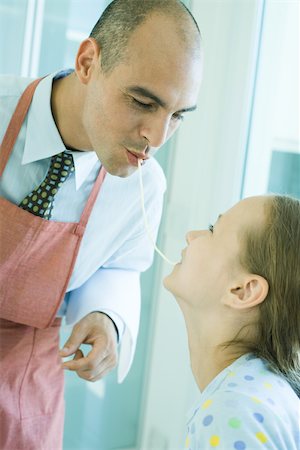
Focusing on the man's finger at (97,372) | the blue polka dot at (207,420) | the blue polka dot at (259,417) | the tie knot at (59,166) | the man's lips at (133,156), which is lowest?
the man's finger at (97,372)

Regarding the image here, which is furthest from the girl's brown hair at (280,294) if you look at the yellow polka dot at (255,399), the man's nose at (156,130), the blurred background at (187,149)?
the blurred background at (187,149)

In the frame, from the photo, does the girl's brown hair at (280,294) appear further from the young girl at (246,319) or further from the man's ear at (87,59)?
the man's ear at (87,59)

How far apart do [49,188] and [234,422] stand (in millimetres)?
620

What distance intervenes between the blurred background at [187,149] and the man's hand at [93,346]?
468mm

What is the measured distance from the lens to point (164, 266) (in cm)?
196

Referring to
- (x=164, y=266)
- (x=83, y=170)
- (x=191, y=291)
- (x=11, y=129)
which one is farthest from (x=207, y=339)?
(x=164, y=266)

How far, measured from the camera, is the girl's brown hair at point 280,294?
1061 mm

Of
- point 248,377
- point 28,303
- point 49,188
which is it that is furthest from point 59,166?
point 248,377

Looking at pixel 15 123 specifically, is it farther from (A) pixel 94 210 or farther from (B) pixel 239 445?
(B) pixel 239 445

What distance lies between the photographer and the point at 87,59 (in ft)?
4.19

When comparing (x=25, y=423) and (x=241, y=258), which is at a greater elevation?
(x=241, y=258)

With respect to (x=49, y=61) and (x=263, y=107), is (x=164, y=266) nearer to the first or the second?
(x=263, y=107)

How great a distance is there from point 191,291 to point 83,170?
36cm

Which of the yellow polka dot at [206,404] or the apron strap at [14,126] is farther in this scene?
the apron strap at [14,126]
